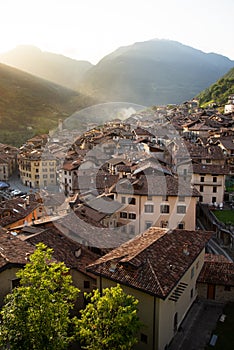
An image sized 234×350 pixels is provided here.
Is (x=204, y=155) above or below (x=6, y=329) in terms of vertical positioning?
above

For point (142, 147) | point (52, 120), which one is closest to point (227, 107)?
point (142, 147)

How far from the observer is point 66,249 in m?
23.0

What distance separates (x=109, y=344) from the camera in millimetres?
13539

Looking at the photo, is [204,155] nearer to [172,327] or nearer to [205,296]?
[205,296]

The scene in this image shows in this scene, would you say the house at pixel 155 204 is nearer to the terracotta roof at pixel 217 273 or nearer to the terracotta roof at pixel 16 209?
the terracotta roof at pixel 217 273

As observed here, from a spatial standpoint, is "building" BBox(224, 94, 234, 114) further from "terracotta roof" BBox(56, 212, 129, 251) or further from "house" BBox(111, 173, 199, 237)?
"terracotta roof" BBox(56, 212, 129, 251)

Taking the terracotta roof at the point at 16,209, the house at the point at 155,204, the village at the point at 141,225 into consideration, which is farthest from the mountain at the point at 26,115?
the house at the point at 155,204

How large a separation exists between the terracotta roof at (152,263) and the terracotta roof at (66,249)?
2.39m

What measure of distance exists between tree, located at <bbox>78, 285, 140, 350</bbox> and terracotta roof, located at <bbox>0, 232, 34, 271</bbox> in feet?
17.7

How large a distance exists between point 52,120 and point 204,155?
127406mm

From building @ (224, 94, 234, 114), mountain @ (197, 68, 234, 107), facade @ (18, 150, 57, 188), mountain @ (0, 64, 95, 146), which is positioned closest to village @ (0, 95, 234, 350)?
facade @ (18, 150, 57, 188)

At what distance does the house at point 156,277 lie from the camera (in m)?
17.4

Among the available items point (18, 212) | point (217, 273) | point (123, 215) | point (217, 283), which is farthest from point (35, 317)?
point (18, 212)

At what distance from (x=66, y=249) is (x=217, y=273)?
1016cm
